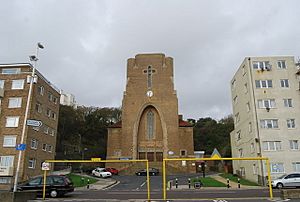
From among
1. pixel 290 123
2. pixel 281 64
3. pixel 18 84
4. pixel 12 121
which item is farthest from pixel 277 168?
pixel 18 84

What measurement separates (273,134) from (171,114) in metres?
28.1

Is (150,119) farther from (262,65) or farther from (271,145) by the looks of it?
(271,145)

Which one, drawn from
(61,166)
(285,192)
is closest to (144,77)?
(61,166)

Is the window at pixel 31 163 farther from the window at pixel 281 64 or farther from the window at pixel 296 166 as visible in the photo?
the window at pixel 281 64

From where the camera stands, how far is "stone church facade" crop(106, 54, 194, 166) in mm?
61375

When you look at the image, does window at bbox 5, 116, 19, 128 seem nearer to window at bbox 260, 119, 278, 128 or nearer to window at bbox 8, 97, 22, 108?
window at bbox 8, 97, 22, 108

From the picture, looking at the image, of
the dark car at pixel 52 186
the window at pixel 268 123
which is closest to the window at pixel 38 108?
the dark car at pixel 52 186

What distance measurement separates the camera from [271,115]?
38000mm

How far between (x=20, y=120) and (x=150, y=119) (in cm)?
3040

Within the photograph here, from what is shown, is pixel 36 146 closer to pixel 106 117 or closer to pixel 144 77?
pixel 144 77

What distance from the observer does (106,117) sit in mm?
80375

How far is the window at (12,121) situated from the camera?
39594 millimetres

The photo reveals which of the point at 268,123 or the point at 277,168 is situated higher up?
the point at 268,123

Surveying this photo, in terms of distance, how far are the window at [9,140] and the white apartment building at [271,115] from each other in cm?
3080
